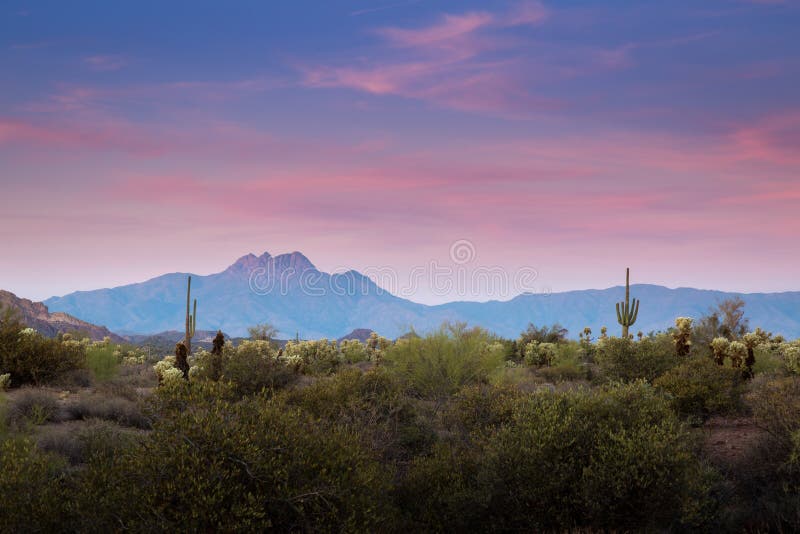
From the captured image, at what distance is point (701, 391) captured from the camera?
1778 cm

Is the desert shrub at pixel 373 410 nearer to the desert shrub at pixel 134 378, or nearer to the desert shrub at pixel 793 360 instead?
the desert shrub at pixel 134 378

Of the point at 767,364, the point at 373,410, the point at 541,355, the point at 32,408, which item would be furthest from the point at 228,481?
the point at 541,355

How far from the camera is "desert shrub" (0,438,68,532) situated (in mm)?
8344

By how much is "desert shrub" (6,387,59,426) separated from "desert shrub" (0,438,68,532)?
4.36m

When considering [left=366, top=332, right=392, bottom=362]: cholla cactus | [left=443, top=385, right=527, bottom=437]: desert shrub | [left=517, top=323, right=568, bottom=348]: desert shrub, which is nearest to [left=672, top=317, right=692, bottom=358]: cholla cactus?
[left=443, top=385, right=527, bottom=437]: desert shrub

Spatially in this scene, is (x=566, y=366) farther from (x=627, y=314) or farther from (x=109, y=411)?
(x=109, y=411)

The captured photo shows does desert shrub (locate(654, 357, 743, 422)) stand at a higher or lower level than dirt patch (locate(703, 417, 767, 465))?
higher

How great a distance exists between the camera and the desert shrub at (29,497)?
8.34 metres

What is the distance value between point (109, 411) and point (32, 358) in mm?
6021

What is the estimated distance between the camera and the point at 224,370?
1933 cm

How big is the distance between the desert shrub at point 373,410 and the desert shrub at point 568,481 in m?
1.90

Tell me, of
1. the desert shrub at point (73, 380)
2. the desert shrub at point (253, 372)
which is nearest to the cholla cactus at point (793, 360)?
the desert shrub at point (253, 372)

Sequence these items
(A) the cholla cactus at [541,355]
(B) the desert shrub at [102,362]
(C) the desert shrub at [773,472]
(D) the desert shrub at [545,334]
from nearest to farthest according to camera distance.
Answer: (C) the desert shrub at [773,472] < (B) the desert shrub at [102,362] < (A) the cholla cactus at [541,355] < (D) the desert shrub at [545,334]

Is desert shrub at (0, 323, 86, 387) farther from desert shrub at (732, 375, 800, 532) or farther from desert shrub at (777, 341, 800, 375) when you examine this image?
desert shrub at (777, 341, 800, 375)
